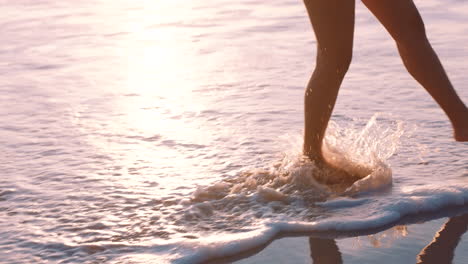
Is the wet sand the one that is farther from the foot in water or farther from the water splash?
the foot in water

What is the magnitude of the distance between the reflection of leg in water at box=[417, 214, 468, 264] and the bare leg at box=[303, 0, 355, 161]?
76 centimetres

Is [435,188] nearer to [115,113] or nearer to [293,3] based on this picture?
[115,113]

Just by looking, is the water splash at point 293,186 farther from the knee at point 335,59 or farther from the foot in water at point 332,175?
the knee at point 335,59

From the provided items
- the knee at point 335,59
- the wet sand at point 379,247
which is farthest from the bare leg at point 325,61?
the wet sand at point 379,247

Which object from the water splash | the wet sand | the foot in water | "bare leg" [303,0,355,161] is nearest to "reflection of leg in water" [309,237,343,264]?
Result: the wet sand

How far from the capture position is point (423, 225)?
368 centimetres

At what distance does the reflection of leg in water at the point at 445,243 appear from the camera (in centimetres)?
337

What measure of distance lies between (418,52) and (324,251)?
103cm

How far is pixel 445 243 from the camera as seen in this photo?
11.5 feet

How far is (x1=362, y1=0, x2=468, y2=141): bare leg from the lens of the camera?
3924 millimetres

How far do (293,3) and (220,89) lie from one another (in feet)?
11.0

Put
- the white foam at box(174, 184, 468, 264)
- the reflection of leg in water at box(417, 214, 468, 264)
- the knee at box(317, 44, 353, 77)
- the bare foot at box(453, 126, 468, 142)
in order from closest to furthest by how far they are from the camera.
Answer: the reflection of leg in water at box(417, 214, 468, 264), the white foam at box(174, 184, 468, 264), the knee at box(317, 44, 353, 77), the bare foot at box(453, 126, 468, 142)

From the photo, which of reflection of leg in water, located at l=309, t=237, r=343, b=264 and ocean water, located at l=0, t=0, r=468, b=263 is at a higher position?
ocean water, located at l=0, t=0, r=468, b=263

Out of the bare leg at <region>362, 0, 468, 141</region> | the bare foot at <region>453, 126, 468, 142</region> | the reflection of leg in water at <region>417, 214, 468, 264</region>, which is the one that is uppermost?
the bare leg at <region>362, 0, 468, 141</region>
